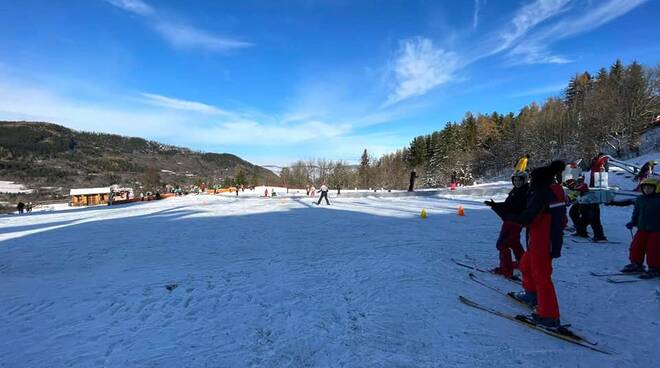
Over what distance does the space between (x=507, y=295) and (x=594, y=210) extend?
6.43 m

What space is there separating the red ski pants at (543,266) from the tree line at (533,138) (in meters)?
46.5

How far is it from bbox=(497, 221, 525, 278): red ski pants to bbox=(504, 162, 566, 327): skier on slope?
6.50 ft

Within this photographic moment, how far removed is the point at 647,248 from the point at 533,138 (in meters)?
65.4

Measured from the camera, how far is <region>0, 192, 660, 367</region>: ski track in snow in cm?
372

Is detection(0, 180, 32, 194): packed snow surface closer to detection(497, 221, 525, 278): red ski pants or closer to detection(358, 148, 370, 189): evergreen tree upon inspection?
detection(358, 148, 370, 189): evergreen tree

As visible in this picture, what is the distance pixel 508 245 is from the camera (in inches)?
250

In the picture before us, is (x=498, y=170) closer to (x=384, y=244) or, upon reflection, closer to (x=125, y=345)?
(x=384, y=244)

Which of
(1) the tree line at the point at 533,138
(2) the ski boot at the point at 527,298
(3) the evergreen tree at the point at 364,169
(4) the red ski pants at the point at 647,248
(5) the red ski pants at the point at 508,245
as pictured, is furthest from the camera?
(3) the evergreen tree at the point at 364,169

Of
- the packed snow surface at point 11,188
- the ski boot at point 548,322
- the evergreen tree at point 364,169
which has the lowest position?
the packed snow surface at point 11,188

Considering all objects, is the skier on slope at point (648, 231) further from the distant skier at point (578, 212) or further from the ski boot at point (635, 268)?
the distant skier at point (578, 212)

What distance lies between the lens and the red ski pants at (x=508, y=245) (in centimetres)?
626

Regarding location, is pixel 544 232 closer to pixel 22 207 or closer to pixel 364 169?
pixel 22 207

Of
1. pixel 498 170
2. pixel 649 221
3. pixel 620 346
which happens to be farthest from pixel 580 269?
pixel 498 170

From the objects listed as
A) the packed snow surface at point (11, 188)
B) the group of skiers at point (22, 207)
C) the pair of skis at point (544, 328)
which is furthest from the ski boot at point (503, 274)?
the packed snow surface at point (11, 188)
